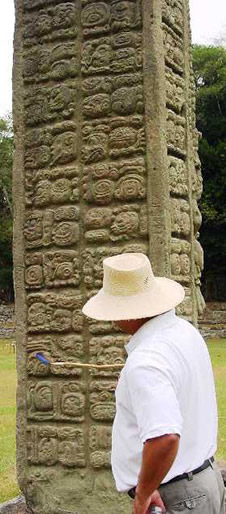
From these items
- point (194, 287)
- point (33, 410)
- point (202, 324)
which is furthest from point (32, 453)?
point (202, 324)

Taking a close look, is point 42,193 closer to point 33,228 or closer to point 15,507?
point 33,228

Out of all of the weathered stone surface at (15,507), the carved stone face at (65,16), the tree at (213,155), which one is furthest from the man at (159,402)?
the tree at (213,155)

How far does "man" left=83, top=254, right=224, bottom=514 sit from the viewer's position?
2680 millimetres

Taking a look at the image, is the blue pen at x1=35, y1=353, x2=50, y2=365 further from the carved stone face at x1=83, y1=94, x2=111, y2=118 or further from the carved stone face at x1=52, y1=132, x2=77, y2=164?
the carved stone face at x1=83, y1=94, x2=111, y2=118

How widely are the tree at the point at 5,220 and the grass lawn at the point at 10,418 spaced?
1725 cm

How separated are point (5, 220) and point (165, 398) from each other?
3684 centimetres

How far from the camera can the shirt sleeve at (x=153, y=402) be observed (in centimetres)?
264

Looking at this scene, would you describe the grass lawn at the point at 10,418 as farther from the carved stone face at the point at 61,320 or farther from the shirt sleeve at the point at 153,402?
the shirt sleeve at the point at 153,402

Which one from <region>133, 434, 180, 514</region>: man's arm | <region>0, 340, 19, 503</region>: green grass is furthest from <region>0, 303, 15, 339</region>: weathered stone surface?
<region>133, 434, 180, 514</region>: man's arm

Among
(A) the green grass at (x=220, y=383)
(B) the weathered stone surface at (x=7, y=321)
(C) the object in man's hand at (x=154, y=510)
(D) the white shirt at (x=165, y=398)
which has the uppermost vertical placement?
(D) the white shirt at (x=165, y=398)

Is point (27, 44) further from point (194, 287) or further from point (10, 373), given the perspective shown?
point (10, 373)

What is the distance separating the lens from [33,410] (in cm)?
588

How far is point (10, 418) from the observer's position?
10.5 metres

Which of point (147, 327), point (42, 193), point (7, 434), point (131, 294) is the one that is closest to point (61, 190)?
point (42, 193)
